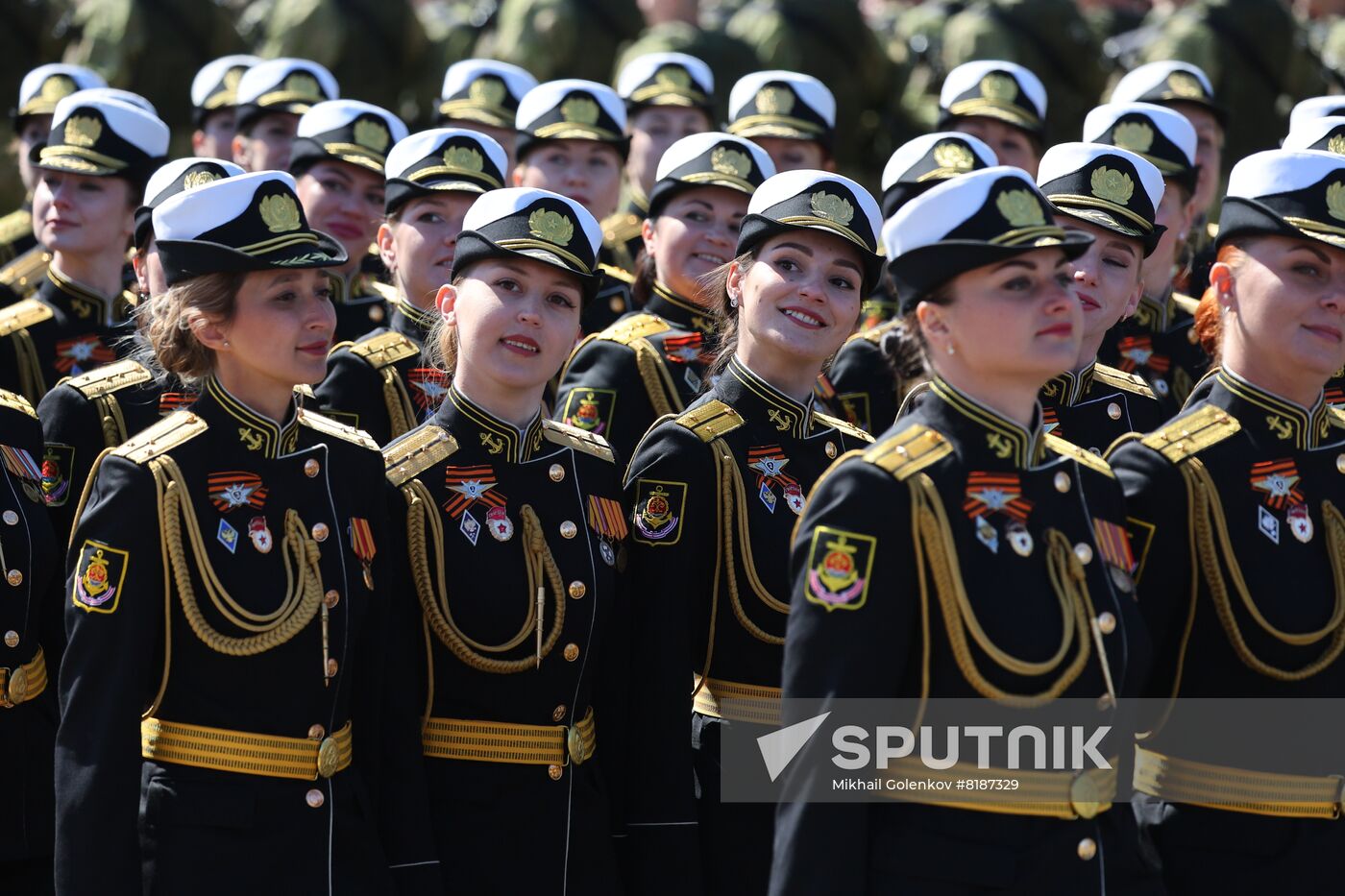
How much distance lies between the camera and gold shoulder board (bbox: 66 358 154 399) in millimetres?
5699

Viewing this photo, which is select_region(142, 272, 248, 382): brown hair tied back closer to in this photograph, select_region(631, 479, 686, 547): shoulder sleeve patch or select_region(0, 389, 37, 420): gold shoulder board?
select_region(0, 389, 37, 420): gold shoulder board

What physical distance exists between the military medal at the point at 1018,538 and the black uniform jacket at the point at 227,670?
4.73ft

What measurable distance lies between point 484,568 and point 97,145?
3.23 metres

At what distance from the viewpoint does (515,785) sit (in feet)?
15.0

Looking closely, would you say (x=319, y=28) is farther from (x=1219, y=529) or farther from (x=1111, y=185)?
(x=1219, y=529)

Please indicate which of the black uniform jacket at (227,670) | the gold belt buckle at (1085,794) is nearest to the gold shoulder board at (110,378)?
the black uniform jacket at (227,670)

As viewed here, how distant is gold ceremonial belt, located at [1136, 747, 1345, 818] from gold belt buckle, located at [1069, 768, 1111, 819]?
59 cm

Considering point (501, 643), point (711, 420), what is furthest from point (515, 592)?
point (711, 420)

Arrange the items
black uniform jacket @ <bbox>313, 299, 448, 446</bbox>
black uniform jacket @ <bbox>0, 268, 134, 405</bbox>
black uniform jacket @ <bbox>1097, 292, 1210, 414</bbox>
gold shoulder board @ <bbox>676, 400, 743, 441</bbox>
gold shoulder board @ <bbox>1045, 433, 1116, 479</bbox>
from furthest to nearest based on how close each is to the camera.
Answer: black uniform jacket @ <bbox>1097, 292, 1210, 414</bbox>, black uniform jacket @ <bbox>0, 268, 134, 405</bbox>, black uniform jacket @ <bbox>313, 299, 448, 446</bbox>, gold shoulder board @ <bbox>676, 400, 743, 441</bbox>, gold shoulder board @ <bbox>1045, 433, 1116, 479</bbox>

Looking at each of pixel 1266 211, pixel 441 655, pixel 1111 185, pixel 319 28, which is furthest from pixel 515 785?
pixel 319 28

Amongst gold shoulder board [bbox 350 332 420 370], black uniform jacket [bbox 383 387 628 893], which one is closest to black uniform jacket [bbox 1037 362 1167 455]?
black uniform jacket [bbox 383 387 628 893]

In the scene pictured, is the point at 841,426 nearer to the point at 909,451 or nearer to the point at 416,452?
the point at 416,452

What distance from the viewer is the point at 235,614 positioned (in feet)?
13.7

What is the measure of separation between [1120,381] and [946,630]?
245cm
